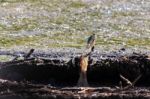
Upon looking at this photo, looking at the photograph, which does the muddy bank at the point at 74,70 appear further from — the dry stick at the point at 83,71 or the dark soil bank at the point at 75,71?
the dry stick at the point at 83,71

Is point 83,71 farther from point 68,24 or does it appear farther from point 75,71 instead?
point 68,24

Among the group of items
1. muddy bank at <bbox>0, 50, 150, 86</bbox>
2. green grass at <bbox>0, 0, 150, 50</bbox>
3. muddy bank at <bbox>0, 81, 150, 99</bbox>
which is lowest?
muddy bank at <bbox>0, 81, 150, 99</bbox>

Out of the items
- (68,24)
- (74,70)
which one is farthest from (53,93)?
(68,24)

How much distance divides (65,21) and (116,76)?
714 centimetres

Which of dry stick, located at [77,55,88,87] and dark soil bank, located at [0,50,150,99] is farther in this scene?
dark soil bank, located at [0,50,150,99]

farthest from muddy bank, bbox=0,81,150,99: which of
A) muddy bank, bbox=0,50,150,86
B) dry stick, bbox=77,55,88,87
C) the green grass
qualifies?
the green grass

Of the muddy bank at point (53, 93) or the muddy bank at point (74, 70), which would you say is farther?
the muddy bank at point (74, 70)

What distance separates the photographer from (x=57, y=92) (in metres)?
6.91

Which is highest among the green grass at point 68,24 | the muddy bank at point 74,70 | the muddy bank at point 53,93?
the green grass at point 68,24

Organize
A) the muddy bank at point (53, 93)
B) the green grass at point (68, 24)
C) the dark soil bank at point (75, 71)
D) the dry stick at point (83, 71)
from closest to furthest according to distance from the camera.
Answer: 1. the muddy bank at point (53, 93)
2. the dry stick at point (83, 71)
3. the dark soil bank at point (75, 71)
4. the green grass at point (68, 24)

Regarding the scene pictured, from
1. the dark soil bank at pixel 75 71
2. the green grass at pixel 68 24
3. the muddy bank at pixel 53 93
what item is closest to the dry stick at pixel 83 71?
the dark soil bank at pixel 75 71

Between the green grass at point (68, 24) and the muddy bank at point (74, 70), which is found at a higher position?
the green grass at point (68, 24)

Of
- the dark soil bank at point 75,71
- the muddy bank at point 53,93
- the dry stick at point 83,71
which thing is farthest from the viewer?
the dark soil bank at point 75,71

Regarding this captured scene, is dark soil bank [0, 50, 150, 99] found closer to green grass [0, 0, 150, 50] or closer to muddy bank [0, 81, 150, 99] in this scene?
muddy bank [0, 81, 150, 99]
